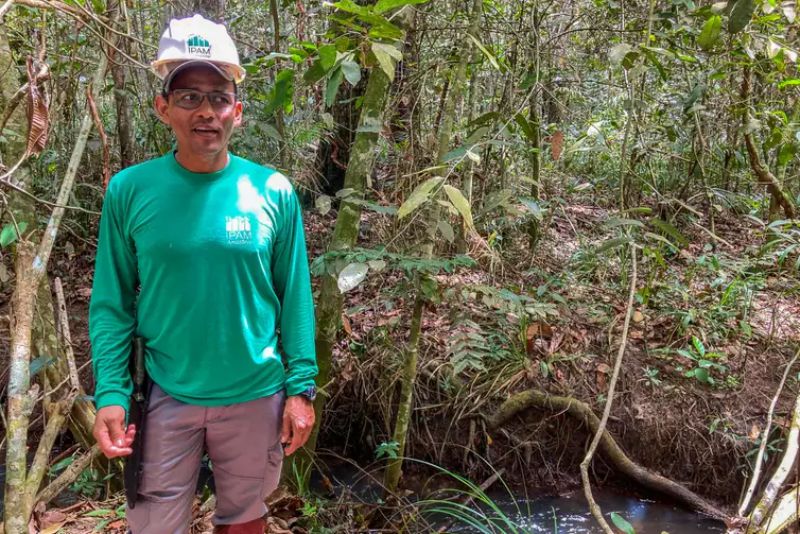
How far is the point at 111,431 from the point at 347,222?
139 cm

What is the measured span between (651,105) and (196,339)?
5067mm

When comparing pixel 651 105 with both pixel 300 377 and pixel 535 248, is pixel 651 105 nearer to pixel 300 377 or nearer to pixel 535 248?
pixel 535 248

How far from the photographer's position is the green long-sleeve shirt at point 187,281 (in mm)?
1657

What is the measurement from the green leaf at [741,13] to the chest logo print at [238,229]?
69.6 inches

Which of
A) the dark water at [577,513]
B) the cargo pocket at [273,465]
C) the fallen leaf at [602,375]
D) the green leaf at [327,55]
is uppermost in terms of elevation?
the green leaf at [327,55]

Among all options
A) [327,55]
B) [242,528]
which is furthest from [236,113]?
[242,528]

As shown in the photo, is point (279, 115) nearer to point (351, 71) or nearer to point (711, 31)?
point (351, 71)

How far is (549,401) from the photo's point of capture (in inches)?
153

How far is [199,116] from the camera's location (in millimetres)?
1670

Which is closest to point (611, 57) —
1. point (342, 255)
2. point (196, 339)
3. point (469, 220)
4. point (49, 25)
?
point (469, 220)

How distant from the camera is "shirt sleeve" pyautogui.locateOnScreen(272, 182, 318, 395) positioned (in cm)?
183

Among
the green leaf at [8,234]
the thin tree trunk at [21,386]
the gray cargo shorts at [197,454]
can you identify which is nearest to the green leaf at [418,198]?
the gray cargo shorts at [197,454]

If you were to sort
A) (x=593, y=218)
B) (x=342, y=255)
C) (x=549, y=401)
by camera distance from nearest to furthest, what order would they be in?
(x=342, y=255), (x=549, y=401), (x=593, y=218)

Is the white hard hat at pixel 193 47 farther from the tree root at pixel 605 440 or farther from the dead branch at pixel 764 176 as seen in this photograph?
the dead branch at pixel 764 176
